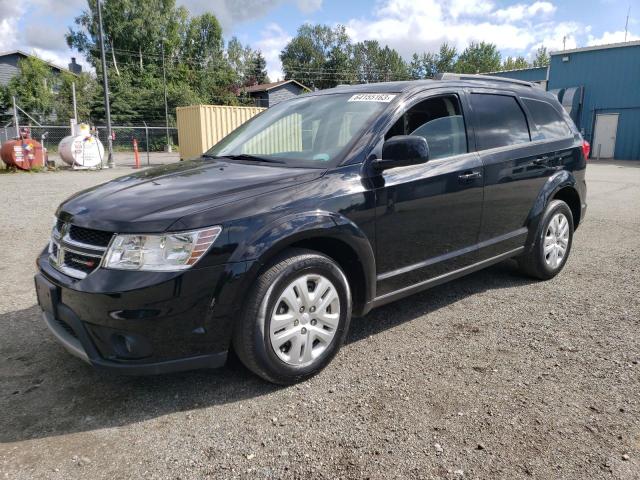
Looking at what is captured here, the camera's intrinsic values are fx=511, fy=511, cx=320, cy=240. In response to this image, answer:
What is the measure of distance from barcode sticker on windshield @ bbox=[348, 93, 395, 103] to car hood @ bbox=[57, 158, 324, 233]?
0.85 metres

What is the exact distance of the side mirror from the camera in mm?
3125

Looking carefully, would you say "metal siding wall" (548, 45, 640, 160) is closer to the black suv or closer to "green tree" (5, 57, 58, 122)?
the black suv

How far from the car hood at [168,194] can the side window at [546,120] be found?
2.65 metres

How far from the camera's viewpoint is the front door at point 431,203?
3.38m

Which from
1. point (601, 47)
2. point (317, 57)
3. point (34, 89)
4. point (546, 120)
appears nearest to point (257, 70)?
point (317, 57)

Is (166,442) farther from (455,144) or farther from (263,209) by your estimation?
(455,144)

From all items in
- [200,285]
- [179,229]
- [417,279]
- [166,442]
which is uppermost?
[179,229]

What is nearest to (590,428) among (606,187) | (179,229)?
(179,229)

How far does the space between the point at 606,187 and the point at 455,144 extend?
11.0 metres

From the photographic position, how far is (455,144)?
3910 mm

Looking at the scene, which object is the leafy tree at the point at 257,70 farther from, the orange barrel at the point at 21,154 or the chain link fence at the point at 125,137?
the orange barrel at the point at 21,154

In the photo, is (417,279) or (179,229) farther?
(417,279)

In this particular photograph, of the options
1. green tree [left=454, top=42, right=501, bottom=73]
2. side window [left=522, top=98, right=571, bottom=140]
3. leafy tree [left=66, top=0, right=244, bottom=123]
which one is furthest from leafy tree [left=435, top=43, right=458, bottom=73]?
side window [left=522, top=98, right=571, bottom=140]

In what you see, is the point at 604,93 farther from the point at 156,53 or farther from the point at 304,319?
the point at 156,53
